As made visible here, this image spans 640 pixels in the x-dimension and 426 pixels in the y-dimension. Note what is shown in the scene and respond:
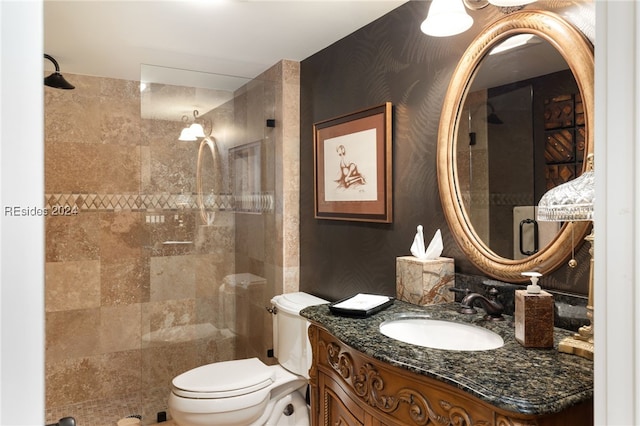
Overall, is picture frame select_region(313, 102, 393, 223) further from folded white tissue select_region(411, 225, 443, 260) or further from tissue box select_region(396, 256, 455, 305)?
tissue box select_region(396, 256, 455, 305)

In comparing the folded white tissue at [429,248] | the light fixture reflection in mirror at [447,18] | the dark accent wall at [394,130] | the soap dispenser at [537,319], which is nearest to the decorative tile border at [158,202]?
the dark accent wall at [394,130]

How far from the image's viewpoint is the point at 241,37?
257cm

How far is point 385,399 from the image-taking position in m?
1.35

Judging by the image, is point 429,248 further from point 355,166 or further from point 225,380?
point 225,380

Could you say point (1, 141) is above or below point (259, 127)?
below

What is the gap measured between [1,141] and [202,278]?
270 cm

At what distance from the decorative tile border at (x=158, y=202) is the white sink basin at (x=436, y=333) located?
160 centimetres

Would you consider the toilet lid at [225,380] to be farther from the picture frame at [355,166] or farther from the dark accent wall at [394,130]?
the picture frame at [355,166]

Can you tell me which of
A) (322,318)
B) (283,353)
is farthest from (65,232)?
(322,318)

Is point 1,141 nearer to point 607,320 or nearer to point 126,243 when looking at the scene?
point 607,320

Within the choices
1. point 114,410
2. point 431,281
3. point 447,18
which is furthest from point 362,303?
point 114,410

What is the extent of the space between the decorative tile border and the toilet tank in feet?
2.19

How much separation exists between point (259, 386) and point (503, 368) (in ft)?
5.24

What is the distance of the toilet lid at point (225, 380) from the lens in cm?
226
